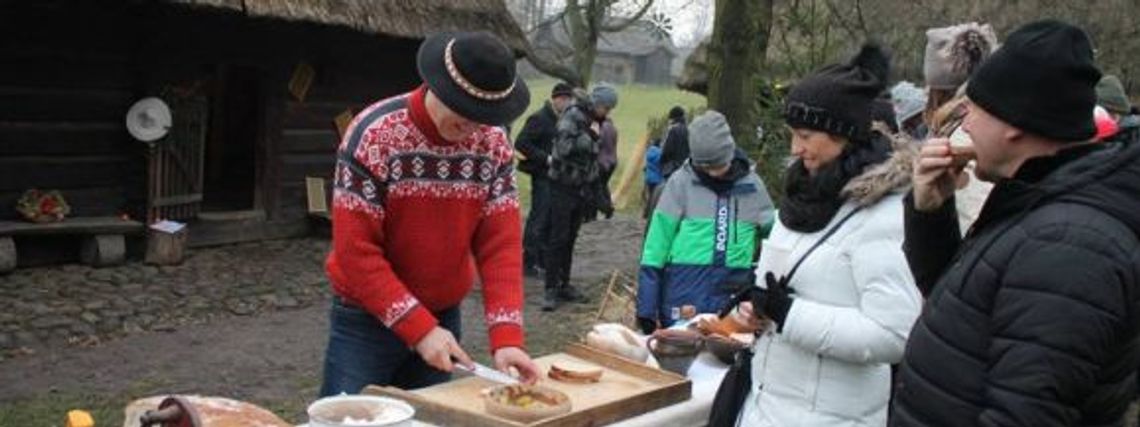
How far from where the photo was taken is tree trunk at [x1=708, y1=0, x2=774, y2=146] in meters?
7.64

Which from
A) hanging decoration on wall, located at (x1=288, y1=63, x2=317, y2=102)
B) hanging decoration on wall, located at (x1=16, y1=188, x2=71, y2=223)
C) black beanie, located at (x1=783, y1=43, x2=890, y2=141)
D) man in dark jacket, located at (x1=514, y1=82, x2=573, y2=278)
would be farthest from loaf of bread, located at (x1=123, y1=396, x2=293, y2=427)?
hanging decoration on wall, located at (x1=288, y1=63, x2=317, y2=102)

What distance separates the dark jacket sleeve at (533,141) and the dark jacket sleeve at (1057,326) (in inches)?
311

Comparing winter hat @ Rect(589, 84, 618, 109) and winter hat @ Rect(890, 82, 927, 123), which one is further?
winter hat @ Rect(589, 84, 618, 109)

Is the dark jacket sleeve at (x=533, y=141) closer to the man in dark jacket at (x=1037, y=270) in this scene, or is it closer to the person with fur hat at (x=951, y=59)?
the person with fur hat at (x=951, y=59)

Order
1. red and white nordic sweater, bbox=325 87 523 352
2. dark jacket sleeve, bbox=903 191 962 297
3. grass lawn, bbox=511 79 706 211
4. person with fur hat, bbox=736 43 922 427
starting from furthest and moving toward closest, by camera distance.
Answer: grass lawn, bbox=511 79 706 211 < red and white nordic sweater, bbox=325 87 523 352 < person with fur hat, bbox=736 43 922 427 < dark jacket sleeve, bbox=903 191 962 297

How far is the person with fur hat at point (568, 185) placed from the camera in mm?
8711

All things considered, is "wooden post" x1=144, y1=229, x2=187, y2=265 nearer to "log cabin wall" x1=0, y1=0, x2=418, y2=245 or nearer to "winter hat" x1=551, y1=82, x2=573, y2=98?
"log cabin wall" x1=0, y1=0, x2=418, y2=245

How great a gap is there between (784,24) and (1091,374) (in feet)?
25.9

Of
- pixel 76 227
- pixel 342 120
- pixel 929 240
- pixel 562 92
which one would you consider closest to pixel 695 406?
pixel 929 240

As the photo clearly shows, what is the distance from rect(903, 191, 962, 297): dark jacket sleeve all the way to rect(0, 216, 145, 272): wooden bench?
714 centimetres

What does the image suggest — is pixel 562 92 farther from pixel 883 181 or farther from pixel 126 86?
pixel 883 181

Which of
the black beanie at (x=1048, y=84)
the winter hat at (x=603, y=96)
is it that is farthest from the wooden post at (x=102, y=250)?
the black beanie at (x=1048, y=84)

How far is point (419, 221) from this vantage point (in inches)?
113

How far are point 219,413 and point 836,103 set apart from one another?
1572 mm
